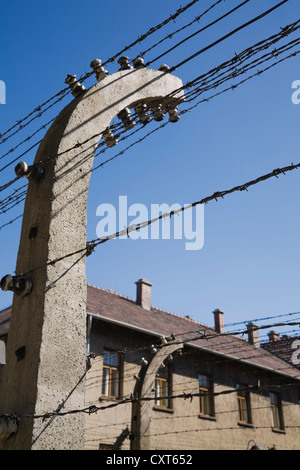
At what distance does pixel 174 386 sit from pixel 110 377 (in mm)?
2897

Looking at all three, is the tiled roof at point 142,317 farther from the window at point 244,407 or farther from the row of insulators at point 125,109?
the row of insulators at point 125,109

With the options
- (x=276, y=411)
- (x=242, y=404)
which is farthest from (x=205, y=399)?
(x=276, y=411)

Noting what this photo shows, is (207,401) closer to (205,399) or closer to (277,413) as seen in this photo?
(205,399)

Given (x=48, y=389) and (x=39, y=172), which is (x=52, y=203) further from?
(x=48, y=389)

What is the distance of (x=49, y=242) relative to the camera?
5379mm

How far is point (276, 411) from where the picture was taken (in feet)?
72.8

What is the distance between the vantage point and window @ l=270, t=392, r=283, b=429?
21.9 metres

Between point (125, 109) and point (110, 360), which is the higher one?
point (125, 109)

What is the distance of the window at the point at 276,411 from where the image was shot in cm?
2189

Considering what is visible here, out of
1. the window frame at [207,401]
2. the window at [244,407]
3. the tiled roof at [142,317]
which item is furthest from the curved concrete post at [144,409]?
the window at [244,407]

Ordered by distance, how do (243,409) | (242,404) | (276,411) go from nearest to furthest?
(243,409)
(242,404)
(276,411)

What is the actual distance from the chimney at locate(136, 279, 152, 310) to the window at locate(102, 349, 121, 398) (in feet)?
16.1

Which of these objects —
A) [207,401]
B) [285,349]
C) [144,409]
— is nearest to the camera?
[144,409]
